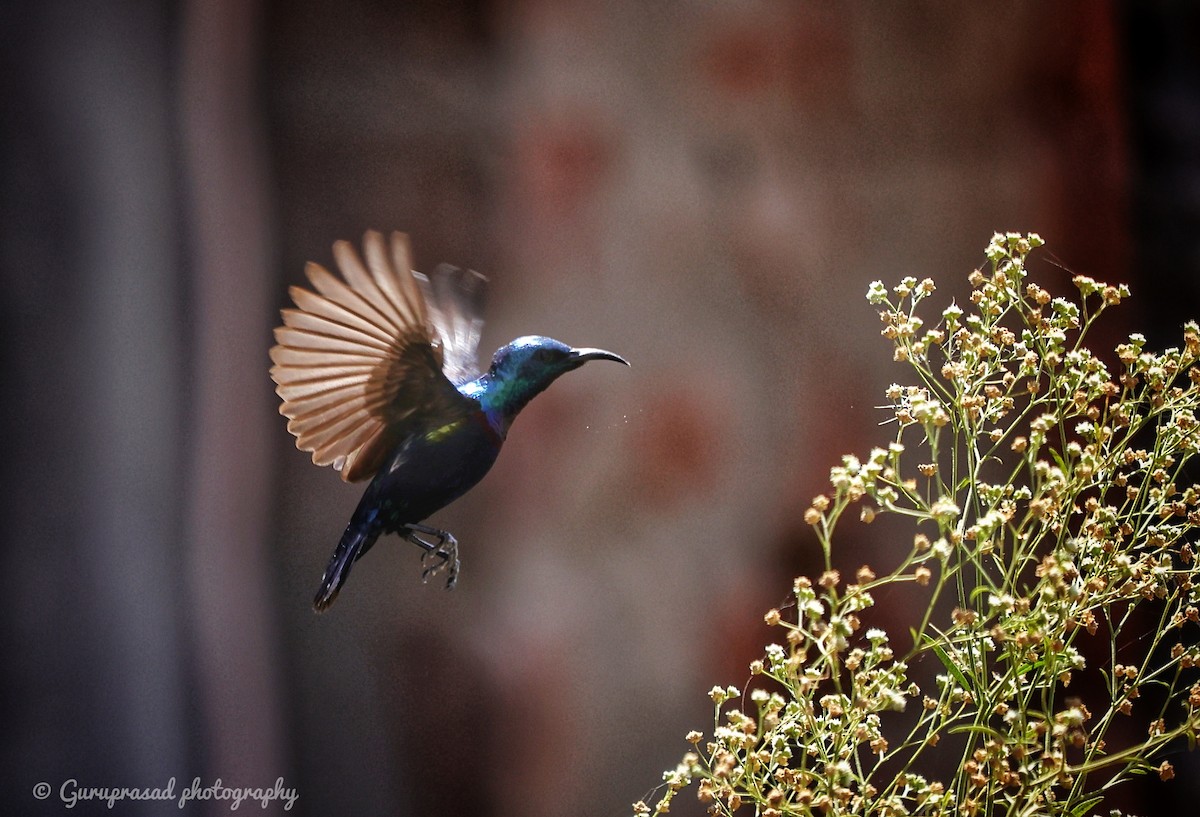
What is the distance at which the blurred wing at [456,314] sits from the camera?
0.91 metres

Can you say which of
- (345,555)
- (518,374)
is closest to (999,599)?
(518,374)

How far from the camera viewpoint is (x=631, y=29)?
42.4 inches

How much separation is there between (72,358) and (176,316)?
105 mm

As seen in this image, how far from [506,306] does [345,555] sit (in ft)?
1.02

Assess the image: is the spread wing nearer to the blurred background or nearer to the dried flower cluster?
the blurred background

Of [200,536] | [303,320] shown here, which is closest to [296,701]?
[200,536]

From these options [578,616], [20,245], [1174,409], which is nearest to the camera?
[1174,409]

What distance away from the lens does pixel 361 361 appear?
32.5 inches

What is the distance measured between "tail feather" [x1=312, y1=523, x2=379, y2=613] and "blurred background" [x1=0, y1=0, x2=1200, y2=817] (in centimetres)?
6

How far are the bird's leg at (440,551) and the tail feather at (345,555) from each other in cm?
6

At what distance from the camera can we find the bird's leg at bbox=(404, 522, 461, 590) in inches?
38.1

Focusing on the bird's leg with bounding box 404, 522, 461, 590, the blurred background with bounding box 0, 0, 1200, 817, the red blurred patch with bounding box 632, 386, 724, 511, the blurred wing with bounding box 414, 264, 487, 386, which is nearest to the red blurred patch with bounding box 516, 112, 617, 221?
the blurred background with bounding box 0, 0, 1200, 817

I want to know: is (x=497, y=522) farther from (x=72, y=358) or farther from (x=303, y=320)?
(x=72, y=358)

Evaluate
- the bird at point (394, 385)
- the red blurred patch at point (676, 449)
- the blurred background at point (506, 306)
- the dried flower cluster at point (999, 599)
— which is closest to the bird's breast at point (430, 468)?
the bird at point (394, 385)
